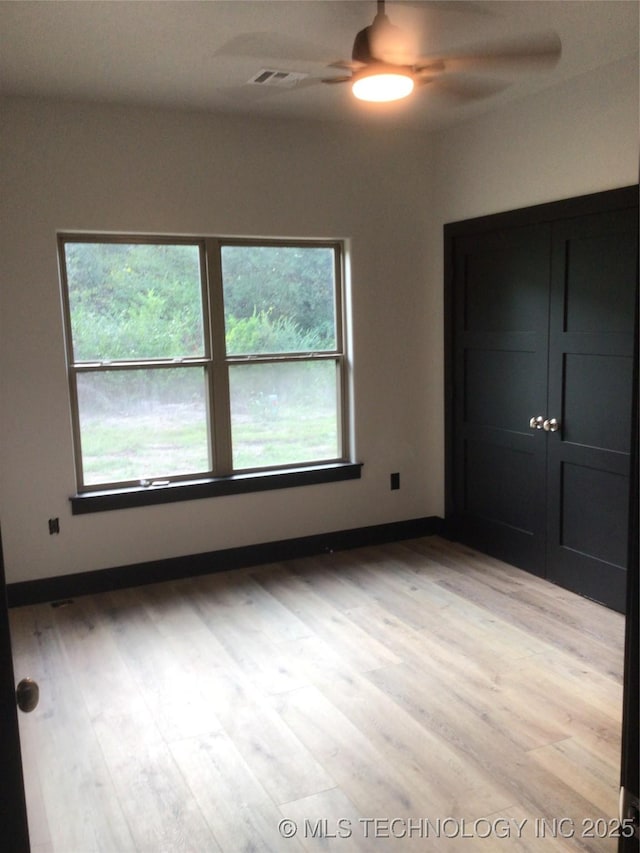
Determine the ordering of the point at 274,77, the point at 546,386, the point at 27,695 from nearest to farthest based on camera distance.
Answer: the point at 27,695 < the point at 274,77 < the point at 546,386

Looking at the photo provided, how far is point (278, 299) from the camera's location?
4.46 metres

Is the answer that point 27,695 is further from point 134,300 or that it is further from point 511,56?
point 134,300

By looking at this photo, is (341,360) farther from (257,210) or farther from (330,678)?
(330,678)

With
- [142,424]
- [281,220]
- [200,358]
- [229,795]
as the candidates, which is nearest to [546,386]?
[281,220]

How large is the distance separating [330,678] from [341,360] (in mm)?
2182

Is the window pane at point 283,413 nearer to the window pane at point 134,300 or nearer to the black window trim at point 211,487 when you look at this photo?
the black window trim at point 211,487

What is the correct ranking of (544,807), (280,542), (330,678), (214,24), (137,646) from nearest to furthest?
(544,807) < (214,24) < (330,678) < (137,646) < (280,542)

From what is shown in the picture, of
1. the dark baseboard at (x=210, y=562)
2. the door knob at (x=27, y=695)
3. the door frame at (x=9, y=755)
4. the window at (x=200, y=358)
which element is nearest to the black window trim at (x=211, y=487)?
the window at (x=200, y=358)

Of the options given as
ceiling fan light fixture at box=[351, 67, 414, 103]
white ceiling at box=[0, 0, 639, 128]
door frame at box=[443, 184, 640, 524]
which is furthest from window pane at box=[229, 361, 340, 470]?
ceiling fan light fixture at box=[351, 67, 414, 103]

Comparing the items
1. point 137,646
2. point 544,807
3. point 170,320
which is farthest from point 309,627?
point 170,320

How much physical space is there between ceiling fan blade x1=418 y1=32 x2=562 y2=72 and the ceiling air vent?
1.06 meters

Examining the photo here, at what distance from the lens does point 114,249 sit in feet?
13.2

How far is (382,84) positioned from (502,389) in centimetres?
224

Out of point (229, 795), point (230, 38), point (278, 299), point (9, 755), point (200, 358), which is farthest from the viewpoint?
point (278, 299)
